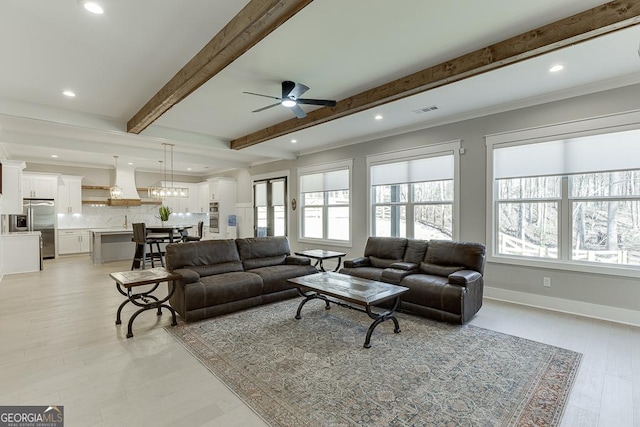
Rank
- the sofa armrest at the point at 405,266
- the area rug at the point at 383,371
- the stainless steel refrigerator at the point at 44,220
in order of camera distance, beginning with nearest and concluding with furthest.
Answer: the area rug at the point at 383,371, the sofa armrest at the point at 405,266, the stainless steel refrigerator at the point at 44,220

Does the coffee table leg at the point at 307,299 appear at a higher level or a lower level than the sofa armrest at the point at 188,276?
lower

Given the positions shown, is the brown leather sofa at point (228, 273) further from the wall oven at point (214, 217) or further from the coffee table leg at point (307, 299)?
the wall oven at point (214, 217)

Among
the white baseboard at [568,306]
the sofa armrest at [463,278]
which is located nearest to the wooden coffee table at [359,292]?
the sofa armrest at [463,278]

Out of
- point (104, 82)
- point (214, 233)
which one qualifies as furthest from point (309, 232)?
point (104, 82)

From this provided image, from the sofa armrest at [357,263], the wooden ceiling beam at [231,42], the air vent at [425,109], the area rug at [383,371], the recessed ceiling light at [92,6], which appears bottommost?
the area rug at [383,371]

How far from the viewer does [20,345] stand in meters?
3.04

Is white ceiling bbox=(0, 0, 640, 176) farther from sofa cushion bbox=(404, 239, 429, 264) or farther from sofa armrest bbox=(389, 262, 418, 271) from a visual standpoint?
sofa armrest bbox=(389, 262, 418, 271)

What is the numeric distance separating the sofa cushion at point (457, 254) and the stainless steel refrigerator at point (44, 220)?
10.1 m

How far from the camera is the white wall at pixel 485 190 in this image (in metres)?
3.67

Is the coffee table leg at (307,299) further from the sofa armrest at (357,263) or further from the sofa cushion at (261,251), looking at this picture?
the sofa cushion at (261,251)

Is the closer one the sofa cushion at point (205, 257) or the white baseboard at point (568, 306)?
the white baseboard at point (568, 306)

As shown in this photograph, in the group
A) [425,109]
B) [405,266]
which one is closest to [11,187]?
[405,266]

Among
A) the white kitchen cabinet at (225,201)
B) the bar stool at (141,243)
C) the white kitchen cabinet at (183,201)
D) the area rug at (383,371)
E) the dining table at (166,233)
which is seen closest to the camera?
the area rug at (383,371)

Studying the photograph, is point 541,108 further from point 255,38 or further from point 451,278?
point 255,38
